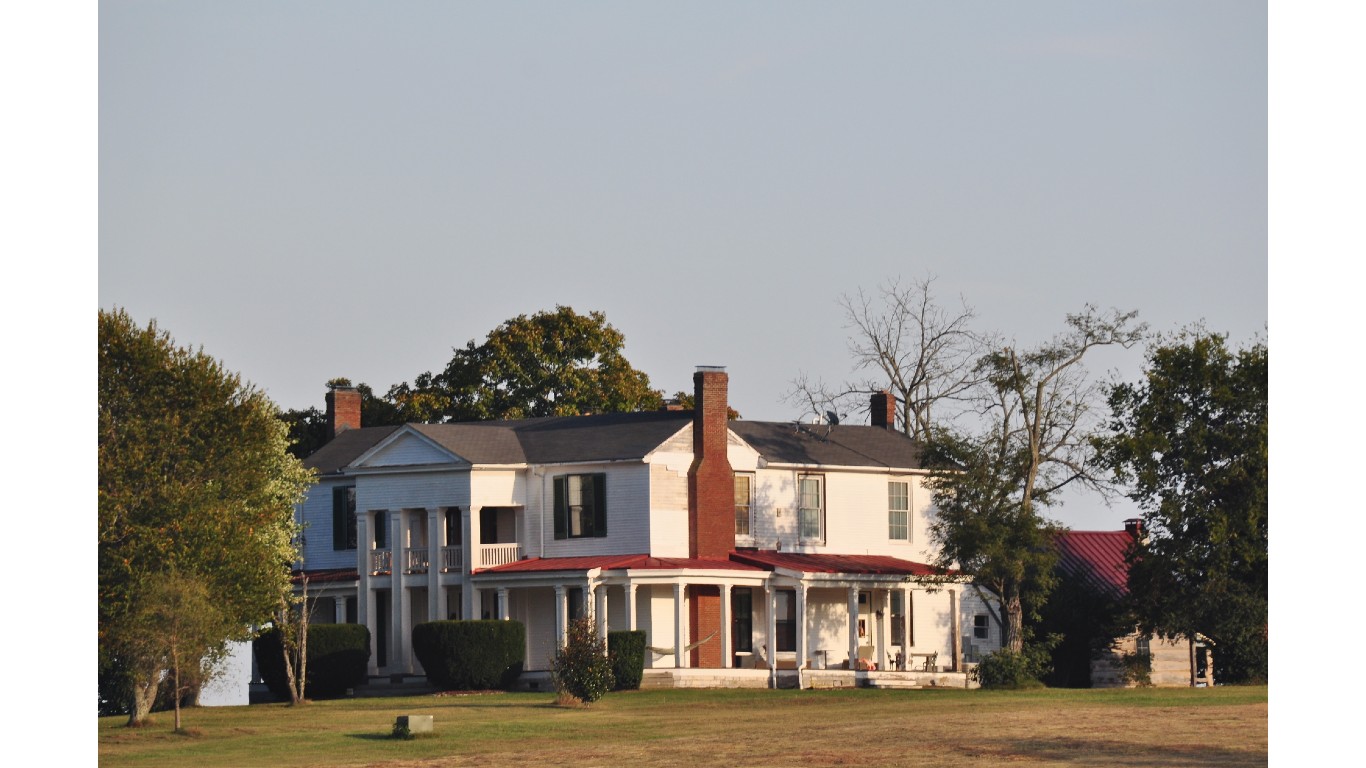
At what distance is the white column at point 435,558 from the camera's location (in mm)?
56875

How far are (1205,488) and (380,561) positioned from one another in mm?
22144

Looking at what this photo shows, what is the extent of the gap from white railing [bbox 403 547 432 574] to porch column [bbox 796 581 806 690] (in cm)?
1034

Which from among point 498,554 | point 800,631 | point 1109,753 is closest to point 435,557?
point 498,554

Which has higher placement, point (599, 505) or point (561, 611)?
point (599, 505)

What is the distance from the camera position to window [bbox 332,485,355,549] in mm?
61406

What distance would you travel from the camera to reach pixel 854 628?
182 ft

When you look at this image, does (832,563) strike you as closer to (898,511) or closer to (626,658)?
(898,511)

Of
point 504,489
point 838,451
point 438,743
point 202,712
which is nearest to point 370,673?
point 504,489

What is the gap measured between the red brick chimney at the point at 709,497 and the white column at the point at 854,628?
11.3 ft

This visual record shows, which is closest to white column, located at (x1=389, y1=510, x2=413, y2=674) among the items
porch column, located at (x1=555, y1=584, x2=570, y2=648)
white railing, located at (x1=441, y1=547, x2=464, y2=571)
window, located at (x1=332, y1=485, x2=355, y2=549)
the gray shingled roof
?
white railing, located at (x1=441, y1=547, x2=464, y2=571)

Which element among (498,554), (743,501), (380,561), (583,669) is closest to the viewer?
(583,669)

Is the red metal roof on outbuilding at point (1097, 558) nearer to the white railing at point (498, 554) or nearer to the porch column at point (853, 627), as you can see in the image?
the porch column at point (853, 627)

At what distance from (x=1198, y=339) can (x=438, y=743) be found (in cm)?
2510

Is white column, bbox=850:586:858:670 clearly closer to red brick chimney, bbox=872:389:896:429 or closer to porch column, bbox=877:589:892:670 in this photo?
porch column, bbox=877:589:892:670
